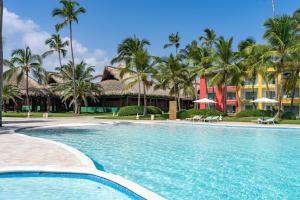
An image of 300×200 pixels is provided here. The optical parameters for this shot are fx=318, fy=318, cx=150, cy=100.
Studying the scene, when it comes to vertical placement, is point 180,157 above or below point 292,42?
below

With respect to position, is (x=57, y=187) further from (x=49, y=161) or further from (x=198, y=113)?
(x=198, y=113)

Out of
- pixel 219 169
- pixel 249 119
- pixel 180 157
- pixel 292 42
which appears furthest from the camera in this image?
pixel 249 119

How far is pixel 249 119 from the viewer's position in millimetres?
30688

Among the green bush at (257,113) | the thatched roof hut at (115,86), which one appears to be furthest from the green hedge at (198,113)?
the thatched roof hut at (115,86)

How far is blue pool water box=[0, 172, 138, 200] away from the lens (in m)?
5.98

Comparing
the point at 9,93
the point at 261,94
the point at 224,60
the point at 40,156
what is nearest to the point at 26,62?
the point at 9,93

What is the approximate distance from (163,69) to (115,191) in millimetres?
32715

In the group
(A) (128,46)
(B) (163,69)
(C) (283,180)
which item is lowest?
(C) (283,180)

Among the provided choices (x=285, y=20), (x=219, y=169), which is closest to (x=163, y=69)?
(x=285, y=20)

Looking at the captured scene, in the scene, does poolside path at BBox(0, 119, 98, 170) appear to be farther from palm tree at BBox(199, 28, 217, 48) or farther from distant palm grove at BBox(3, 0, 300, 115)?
palm tree at BBox(199, 28, 217, 48)

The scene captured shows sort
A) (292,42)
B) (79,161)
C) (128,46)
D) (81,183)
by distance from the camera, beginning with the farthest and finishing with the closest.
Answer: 1. (128,46)
2. (292,42)
3. (79,161)
4. (81,183)

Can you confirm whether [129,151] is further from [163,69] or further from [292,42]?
[163,69]

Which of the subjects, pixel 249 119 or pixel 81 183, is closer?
pixel 81 183

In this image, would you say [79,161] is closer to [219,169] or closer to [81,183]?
[81,183]
